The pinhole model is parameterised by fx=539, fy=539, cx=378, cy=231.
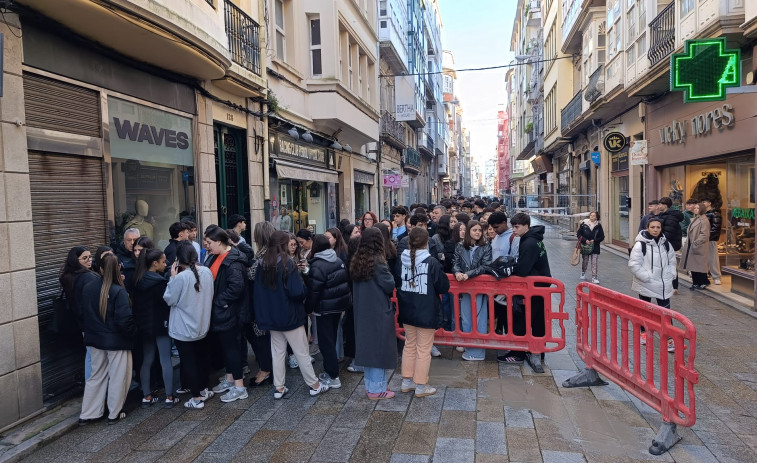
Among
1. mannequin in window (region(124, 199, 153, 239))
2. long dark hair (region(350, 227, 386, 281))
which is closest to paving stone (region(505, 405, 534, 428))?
long dark hair (region(350, 227, 386, 281))

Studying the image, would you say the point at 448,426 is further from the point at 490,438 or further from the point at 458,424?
the point at 490,438

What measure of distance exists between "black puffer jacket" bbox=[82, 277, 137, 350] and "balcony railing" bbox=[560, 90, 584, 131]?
68.1 ft

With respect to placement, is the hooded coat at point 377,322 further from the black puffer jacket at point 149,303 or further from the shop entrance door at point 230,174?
the shop entrance door at point 230,174

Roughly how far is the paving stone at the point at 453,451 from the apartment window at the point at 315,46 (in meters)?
12.3

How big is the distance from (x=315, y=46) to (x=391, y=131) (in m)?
12.7

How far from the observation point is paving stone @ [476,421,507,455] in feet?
14.1

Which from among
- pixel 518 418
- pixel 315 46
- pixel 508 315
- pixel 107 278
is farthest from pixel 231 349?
pixel 315 46

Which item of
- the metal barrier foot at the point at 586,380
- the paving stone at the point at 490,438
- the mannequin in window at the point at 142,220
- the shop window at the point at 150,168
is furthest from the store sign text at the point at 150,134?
the metal barrier foot at the point at 586,380

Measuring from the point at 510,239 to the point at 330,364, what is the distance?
9.00ft

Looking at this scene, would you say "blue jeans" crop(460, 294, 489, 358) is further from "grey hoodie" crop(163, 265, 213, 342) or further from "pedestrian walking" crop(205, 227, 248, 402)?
"grey hoodie" crop(163, 265, 213, 342)

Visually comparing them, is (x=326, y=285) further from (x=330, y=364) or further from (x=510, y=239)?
(x=510, y=239)

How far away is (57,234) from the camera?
5.75 meters

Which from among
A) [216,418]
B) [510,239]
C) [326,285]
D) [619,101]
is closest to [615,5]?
[619,101]

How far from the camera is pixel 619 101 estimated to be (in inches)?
679
